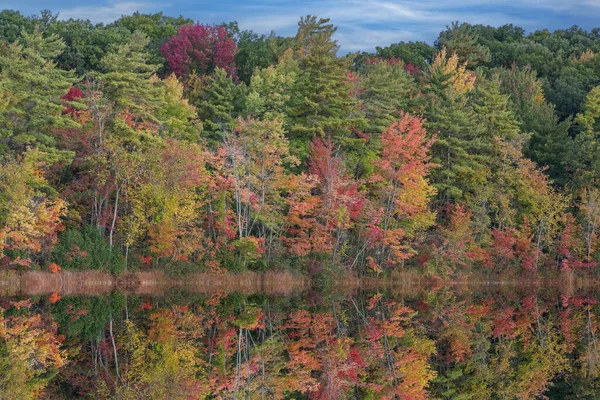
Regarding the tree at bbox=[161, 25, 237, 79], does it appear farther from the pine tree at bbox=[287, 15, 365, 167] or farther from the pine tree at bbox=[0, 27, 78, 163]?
the pine tree at bbox=[0, 27, 78, 163]

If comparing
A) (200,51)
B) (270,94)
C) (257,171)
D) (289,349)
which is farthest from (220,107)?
(289,349)

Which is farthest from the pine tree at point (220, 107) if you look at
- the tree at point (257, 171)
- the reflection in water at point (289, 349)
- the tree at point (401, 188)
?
the reflection in water at point (289, 349)

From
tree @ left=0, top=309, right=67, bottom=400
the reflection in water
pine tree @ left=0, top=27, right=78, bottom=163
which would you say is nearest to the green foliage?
the reflection in water

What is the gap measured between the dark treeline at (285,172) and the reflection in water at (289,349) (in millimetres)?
5059

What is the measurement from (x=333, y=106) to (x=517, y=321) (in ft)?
73.1

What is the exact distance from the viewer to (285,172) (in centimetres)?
5612

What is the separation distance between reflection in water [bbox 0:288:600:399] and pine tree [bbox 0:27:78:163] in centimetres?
921

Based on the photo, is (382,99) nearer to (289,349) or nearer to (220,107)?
(220,107)

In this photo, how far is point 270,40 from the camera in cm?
9431

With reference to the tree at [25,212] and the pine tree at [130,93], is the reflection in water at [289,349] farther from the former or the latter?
the pine tree at [130,93]

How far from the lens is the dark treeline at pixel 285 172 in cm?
4938

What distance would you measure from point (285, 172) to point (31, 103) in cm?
1478

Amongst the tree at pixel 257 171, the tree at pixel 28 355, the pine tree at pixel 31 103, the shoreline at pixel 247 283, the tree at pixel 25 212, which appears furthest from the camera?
the tree at pixel 257 171

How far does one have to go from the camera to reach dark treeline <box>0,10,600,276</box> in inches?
1944
